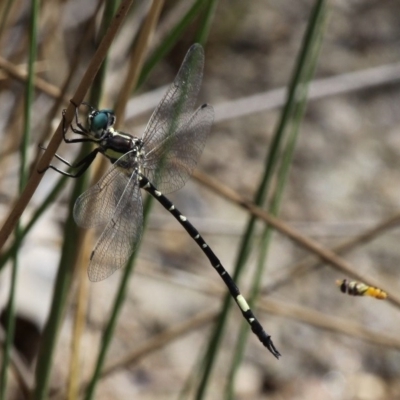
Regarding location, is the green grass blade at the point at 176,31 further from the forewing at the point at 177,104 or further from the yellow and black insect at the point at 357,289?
the yellow and black insect at the point at 357,289

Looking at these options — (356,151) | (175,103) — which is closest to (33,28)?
(175,103)

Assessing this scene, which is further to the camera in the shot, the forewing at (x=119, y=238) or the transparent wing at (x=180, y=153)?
the transparent wing at (x=180, y=153)

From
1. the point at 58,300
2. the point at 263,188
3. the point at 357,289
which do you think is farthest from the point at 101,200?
the point at 357,289

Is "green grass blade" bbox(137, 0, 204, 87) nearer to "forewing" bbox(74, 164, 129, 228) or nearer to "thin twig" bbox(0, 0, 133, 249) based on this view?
"forewing" bbox(74, 164, 129, 228)

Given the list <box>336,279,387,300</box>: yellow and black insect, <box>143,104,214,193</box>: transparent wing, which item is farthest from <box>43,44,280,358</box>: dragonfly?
<box>336,279,387,300</box>: yellow and black insect

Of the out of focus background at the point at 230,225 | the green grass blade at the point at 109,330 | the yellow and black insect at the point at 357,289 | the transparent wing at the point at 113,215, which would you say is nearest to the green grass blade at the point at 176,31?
the out of focus background at the point at 230,225
